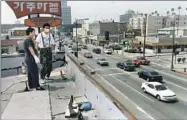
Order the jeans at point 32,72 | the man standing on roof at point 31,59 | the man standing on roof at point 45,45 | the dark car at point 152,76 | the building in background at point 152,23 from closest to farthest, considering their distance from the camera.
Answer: the man standing on roof at point 31,59
the jeans at point 32,72
the man standing on roof at point 45,45
the dark car at point 152,76
the building in background at point 152,23

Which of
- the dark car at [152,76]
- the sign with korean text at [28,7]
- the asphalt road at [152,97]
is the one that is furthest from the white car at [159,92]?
the sign with korean text at [28,7]

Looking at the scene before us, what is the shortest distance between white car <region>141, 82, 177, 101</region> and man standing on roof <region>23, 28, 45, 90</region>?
18.6 metres

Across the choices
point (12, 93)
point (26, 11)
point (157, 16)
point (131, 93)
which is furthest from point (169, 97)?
point (157, 16)

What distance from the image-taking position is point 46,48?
8719 mm

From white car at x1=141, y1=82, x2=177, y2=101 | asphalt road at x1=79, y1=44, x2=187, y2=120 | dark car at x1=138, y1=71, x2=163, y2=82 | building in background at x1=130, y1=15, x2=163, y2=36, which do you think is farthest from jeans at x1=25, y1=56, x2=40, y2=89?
building in background at x1=130, y1=15, x2=163, y2=36

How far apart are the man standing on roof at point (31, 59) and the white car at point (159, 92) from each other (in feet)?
60.9

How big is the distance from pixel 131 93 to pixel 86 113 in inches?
850

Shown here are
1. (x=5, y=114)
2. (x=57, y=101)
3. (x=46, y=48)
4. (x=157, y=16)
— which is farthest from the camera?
(x=157, y=16)

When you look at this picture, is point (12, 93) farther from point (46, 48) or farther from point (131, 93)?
point (131, 93)

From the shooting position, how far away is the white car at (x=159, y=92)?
2502 centimetres

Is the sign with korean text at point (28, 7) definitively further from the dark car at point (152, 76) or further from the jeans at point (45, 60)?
the dark car at point (152, 76)

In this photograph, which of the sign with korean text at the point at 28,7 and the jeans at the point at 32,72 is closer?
the jeans at the point at 32,72

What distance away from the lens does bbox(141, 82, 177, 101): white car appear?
82.1 feet

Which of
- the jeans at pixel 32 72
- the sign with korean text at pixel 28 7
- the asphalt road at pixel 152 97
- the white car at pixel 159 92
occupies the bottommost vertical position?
the asphalt road at pixel 152 97
